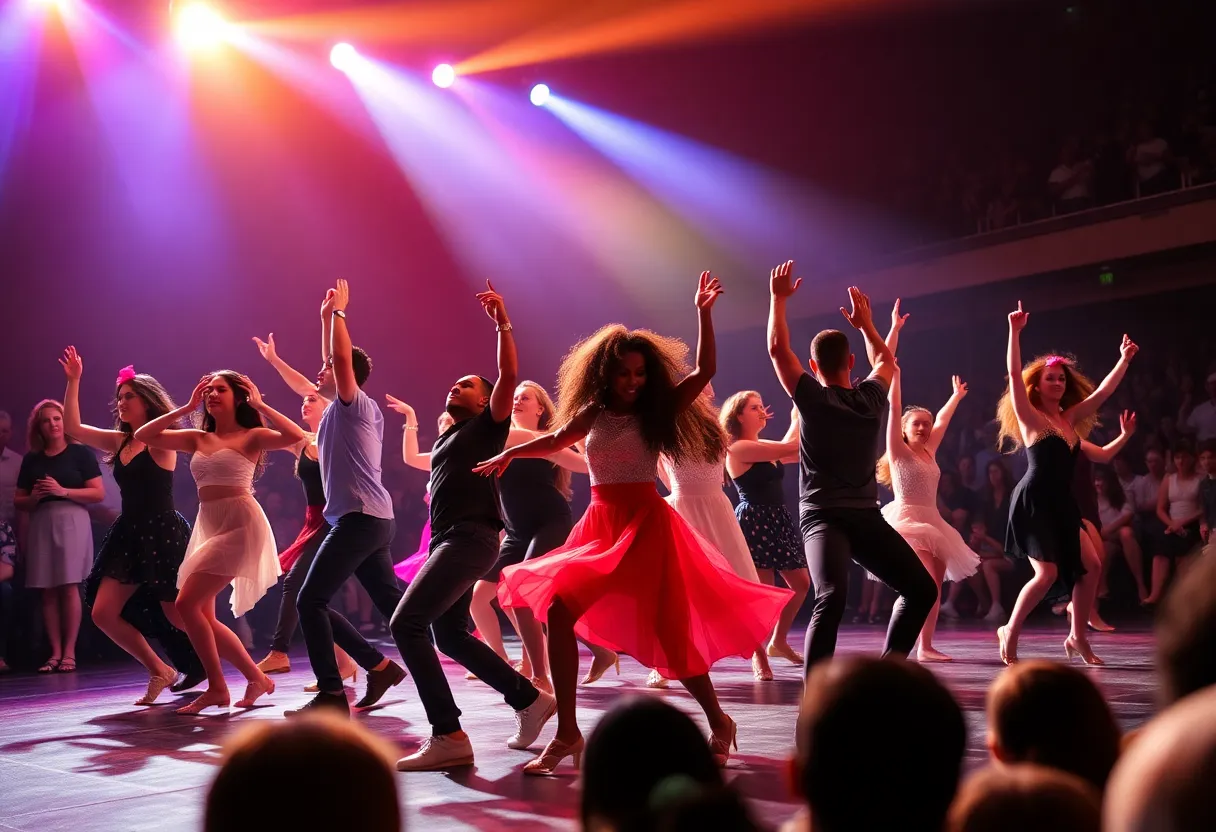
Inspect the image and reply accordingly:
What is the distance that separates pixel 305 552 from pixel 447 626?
202cm

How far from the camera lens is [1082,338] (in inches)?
531

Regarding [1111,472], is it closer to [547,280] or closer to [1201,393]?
[1201,393]

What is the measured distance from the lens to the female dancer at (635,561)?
4047 mm

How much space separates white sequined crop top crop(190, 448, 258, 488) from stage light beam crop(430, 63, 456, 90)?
23.9 feet

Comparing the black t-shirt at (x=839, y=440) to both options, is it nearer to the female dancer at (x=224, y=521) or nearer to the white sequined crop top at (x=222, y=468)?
the female dancer at (x=224, y=521)

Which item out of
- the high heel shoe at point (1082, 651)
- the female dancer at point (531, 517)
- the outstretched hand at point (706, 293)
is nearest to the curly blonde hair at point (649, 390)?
the outstretched hand at point (706, 293)

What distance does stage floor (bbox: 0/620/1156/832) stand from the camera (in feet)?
11.5

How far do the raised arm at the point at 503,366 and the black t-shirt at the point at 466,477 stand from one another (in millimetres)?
53

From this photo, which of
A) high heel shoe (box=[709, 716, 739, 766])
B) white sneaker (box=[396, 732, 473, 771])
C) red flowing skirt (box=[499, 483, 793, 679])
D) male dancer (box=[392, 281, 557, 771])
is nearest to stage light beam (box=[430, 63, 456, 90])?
male dancer (box=[392, 281, 557, 771])

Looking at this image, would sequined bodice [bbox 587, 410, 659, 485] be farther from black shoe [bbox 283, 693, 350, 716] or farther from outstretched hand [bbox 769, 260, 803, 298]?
black shoe [bbox 283, 693, 350, 716]

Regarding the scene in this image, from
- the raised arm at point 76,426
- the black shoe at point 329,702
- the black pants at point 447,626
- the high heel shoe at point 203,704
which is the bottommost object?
the high heel shoe at point 203,704

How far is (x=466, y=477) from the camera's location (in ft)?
14.8

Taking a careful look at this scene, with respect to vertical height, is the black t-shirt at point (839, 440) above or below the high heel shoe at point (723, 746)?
above

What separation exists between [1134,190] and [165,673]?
10809 millimetres
